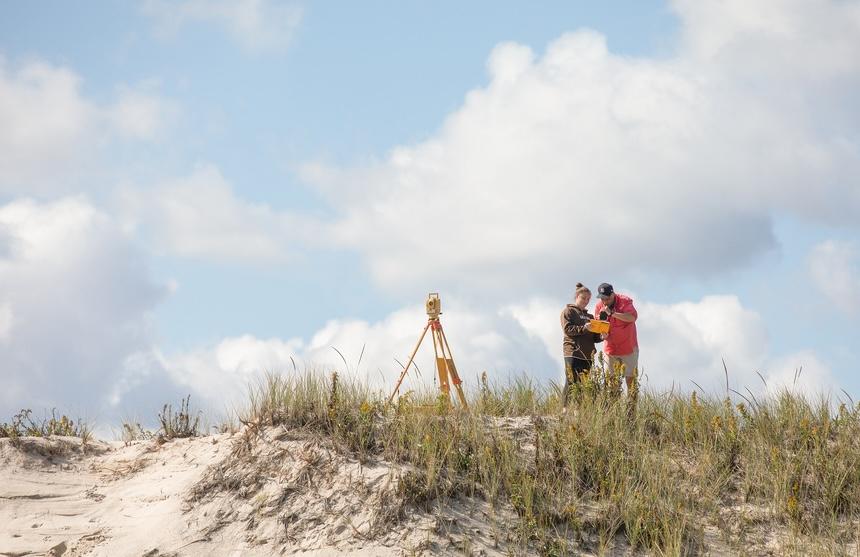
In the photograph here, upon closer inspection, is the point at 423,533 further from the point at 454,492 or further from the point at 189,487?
the point at 189,487

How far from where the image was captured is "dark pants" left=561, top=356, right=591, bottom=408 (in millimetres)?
12016

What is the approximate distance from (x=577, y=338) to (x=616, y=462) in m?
2.60

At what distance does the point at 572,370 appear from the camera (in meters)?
12.1

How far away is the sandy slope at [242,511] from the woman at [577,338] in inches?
136

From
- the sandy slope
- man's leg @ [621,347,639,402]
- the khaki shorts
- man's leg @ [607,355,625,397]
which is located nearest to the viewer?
the sandy slope

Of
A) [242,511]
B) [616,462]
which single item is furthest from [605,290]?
[242,511]

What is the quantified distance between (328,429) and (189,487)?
1717 mm

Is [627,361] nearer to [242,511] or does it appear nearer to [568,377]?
[568,377]

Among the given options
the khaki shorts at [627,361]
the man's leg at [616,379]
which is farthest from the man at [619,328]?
the man's leg at [616,379]

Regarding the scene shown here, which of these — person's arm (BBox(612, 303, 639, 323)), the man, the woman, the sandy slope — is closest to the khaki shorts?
the man

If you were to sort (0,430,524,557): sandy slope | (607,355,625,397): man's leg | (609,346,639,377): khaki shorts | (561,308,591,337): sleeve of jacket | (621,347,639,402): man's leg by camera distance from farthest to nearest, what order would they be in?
1. (609,346,639,377): khaki shorts
2. (561,308,591,337): sleeve of jacket
3. (621,347,639,402): man's leg
4. (607,355,625,397): man's leg
5. (0,430,524,557): sandy slope

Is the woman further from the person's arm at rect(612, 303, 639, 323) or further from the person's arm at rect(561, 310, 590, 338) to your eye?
the person's arm at rect(612, 303, 639, 323)

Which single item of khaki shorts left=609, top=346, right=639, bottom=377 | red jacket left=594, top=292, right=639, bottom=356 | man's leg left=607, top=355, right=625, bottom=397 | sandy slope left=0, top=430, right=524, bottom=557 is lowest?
sandy slope left=0, top=430, right=524, bottom=557

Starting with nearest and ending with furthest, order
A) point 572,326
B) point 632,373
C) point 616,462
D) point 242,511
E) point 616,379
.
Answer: point 242,511
point 616,462
point 616,379
point 572,326
point 632,373
